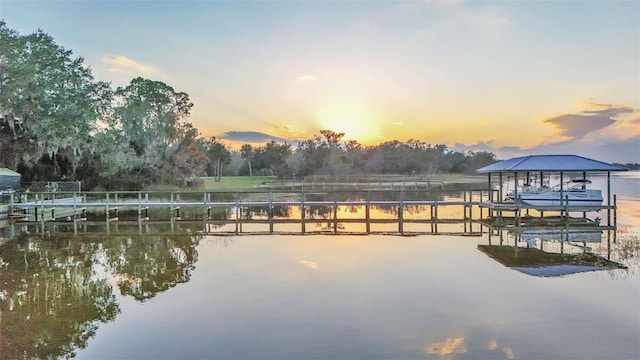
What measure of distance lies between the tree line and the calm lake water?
12574mm

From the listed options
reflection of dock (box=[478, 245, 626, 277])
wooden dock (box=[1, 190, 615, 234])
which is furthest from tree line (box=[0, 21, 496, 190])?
reflection of dock (box=[478, 245, 626, 277])

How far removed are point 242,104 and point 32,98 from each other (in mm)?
12101

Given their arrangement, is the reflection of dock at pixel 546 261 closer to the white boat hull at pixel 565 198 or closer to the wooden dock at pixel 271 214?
the wooden dock at pixel 271 214

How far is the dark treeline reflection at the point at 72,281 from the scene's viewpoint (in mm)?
6656

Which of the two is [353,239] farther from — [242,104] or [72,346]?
[242,104]

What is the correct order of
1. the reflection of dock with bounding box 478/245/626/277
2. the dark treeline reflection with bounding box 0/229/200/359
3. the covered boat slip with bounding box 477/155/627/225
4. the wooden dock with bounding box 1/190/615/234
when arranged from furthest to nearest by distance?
the wooden dock with bounding box 1/190/615/234 < the covered boat slip with bounding box 477/155/627/225 < the reflection of dock with bounding box 478/245/626/277 < the dark treeline reflection with bounding box 0/229/200/359

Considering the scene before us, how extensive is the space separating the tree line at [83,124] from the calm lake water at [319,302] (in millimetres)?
12574

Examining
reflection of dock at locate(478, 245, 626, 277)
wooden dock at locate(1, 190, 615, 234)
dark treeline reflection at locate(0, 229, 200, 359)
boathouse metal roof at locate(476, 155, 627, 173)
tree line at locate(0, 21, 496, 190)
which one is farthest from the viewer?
tree line at locate(0, 21, 496, 190)

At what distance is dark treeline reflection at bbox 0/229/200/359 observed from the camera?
21.8 ft

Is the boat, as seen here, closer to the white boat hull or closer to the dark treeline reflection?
the white boat hull

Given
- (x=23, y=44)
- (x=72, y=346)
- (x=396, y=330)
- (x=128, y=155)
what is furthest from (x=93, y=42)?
(x=396, y=330)

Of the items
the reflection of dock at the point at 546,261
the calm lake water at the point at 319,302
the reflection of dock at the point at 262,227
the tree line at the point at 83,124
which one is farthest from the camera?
the tree line at the point at 83,124

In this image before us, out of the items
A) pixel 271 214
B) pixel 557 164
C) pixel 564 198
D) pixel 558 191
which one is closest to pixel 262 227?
pixel 271 214

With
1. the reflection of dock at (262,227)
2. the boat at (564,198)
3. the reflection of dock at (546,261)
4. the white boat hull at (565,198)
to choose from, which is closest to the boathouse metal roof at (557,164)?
the boat at (564,198)
